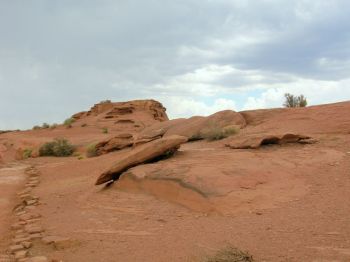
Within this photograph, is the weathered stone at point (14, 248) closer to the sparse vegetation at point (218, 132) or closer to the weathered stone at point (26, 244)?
the weathered stone at point (26, 244)

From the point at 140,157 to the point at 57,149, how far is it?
1576 cm

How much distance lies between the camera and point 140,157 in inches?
486

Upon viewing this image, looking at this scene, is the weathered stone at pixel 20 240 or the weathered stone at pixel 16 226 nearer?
the weathered stone at pixel 20 240

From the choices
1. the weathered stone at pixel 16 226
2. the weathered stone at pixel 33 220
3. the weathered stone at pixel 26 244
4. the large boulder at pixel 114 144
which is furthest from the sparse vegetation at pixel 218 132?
the weathered stone at pixel 26 244

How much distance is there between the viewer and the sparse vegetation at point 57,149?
26906 millimetres

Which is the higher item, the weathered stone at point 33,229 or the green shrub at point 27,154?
the green shrub at point 27,154

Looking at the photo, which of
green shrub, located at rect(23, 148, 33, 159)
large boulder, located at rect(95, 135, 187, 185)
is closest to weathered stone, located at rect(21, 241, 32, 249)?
large boulder, located at rect(95, 135, 187, 185)

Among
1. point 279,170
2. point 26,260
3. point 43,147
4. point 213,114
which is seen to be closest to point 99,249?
point 26,260

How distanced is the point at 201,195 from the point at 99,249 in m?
2.63

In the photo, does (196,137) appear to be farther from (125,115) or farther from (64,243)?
(125,115)

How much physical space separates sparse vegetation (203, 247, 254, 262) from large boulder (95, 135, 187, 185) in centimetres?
655

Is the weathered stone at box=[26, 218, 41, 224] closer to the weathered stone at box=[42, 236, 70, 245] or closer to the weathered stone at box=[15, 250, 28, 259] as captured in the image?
the weathered stone at box=[42, 236, 70, 245]

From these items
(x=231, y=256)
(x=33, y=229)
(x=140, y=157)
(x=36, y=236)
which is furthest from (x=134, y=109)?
(x=231, y=256)

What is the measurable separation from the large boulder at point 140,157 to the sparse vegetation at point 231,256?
6.55 m
